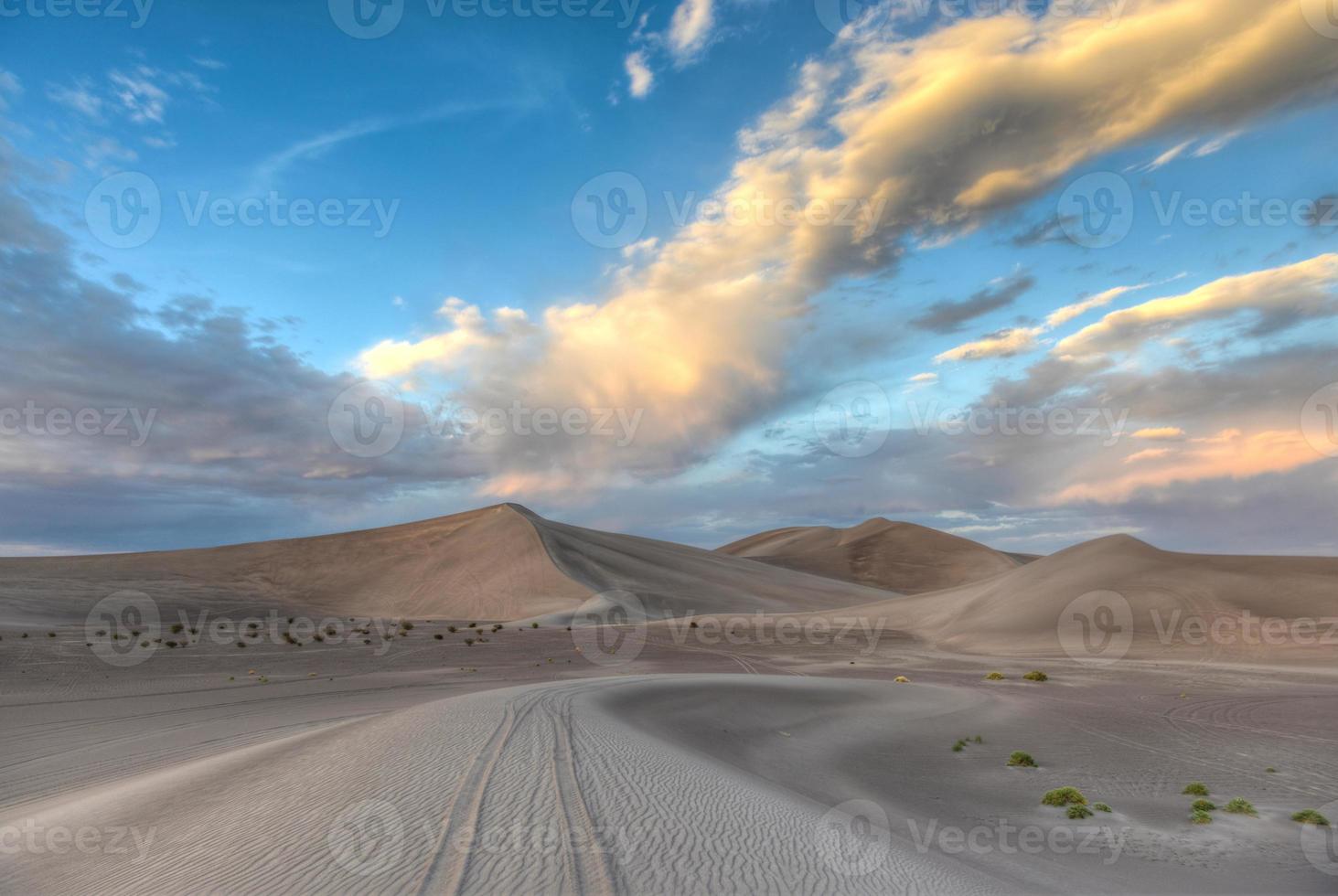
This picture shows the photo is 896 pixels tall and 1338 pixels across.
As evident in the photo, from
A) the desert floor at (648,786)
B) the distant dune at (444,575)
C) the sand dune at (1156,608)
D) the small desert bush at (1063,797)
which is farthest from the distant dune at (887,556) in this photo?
the small desert bush at (1063,797)

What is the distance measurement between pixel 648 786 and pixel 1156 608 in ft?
153

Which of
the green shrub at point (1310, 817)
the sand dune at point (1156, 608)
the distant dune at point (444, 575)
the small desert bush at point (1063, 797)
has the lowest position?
the green shrub at point (1310, 817)

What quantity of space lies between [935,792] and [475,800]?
8.04 m

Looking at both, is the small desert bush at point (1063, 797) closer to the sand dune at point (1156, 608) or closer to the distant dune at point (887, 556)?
the sand dune at point (1156, 608)

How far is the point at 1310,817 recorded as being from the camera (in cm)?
980

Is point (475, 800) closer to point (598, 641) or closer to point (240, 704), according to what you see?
point (240, 704)

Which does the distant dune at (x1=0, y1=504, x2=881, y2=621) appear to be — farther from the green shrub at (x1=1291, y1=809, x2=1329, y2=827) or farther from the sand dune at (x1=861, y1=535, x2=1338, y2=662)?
the green shrub at (x1=1291, y1=809, x2=1329, y2=827)

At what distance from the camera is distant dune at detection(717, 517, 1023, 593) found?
14550 cm

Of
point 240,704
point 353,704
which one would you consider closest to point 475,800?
point 353,704

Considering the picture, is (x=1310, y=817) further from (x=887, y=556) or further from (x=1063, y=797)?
(x=887, y=556)

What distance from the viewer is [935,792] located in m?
11.4

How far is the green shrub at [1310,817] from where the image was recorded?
31.8ft

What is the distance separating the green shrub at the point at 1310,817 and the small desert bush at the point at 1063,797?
8.70ft

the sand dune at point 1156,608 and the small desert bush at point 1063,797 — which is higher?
the sand dune at point 1156,608
